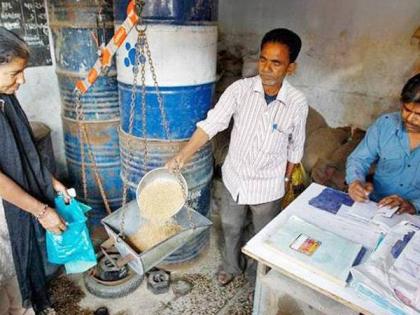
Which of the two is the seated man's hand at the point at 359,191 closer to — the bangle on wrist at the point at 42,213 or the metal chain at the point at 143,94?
the metal chain at the point at 143,94

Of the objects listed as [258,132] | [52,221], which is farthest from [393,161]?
[52,221]

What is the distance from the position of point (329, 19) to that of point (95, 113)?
88.9 inches

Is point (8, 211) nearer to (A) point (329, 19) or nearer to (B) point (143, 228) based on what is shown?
(B) point (143, 228)

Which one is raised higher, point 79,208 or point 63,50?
point 63,50

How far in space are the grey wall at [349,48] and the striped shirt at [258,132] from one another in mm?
1343

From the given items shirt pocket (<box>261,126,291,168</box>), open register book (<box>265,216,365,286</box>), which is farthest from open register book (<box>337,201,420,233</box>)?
shirt pocket (<box>261,126,291,168</box>)

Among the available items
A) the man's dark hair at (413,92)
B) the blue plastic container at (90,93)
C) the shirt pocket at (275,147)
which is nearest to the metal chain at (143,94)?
the blue plastic container at (90,93)

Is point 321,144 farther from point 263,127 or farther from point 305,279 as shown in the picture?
point 305,279

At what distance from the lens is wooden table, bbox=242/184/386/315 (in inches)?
47.1

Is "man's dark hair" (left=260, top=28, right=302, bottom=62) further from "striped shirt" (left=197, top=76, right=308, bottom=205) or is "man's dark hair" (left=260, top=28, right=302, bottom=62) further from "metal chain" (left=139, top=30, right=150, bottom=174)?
A: "metal chain" (left=139, top=30, right=150, bottom=174)

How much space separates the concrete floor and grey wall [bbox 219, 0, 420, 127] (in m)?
1.91

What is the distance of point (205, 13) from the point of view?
2115mm

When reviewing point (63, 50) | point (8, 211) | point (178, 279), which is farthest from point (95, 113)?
point (178, 279)

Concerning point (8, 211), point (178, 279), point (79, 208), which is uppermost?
point (8, 211)
